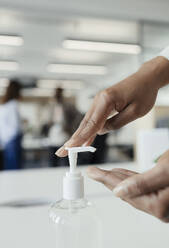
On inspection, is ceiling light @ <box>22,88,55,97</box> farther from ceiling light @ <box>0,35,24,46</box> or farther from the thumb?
the thumb

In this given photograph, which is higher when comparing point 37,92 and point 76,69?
→ point 76,69

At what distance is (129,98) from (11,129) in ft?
6.51

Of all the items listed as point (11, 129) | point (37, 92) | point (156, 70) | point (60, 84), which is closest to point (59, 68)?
point (60, 84)

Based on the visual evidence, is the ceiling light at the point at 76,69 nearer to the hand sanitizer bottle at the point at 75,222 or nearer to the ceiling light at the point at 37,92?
the ceiling light at the point at 37,92

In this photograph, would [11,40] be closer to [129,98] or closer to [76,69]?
[76,69]

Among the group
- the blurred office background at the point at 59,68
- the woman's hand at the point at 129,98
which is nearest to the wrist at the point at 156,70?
the woman's hand at the point at 129,98

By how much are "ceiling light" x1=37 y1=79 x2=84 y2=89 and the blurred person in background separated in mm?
231

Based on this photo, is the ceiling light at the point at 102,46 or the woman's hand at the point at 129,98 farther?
the ceiling light at the point at 102,46

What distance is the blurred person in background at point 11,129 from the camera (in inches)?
91.0

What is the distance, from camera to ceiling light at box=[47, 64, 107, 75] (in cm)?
243

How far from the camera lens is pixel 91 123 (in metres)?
0.44

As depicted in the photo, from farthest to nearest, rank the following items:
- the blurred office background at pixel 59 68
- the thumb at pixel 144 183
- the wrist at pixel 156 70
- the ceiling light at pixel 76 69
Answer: the ceiling light at pixel 76 69 < the blurred office background at pixel 59 68 < the wrist at pixel 156 70 < the thumb at pixel 144 183

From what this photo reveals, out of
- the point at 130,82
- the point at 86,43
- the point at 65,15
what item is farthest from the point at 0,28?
the point at 130,82

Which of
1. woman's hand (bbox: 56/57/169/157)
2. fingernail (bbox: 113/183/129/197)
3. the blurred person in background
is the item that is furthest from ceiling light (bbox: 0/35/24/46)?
fingernail (bbox: 113/183/129/197)
